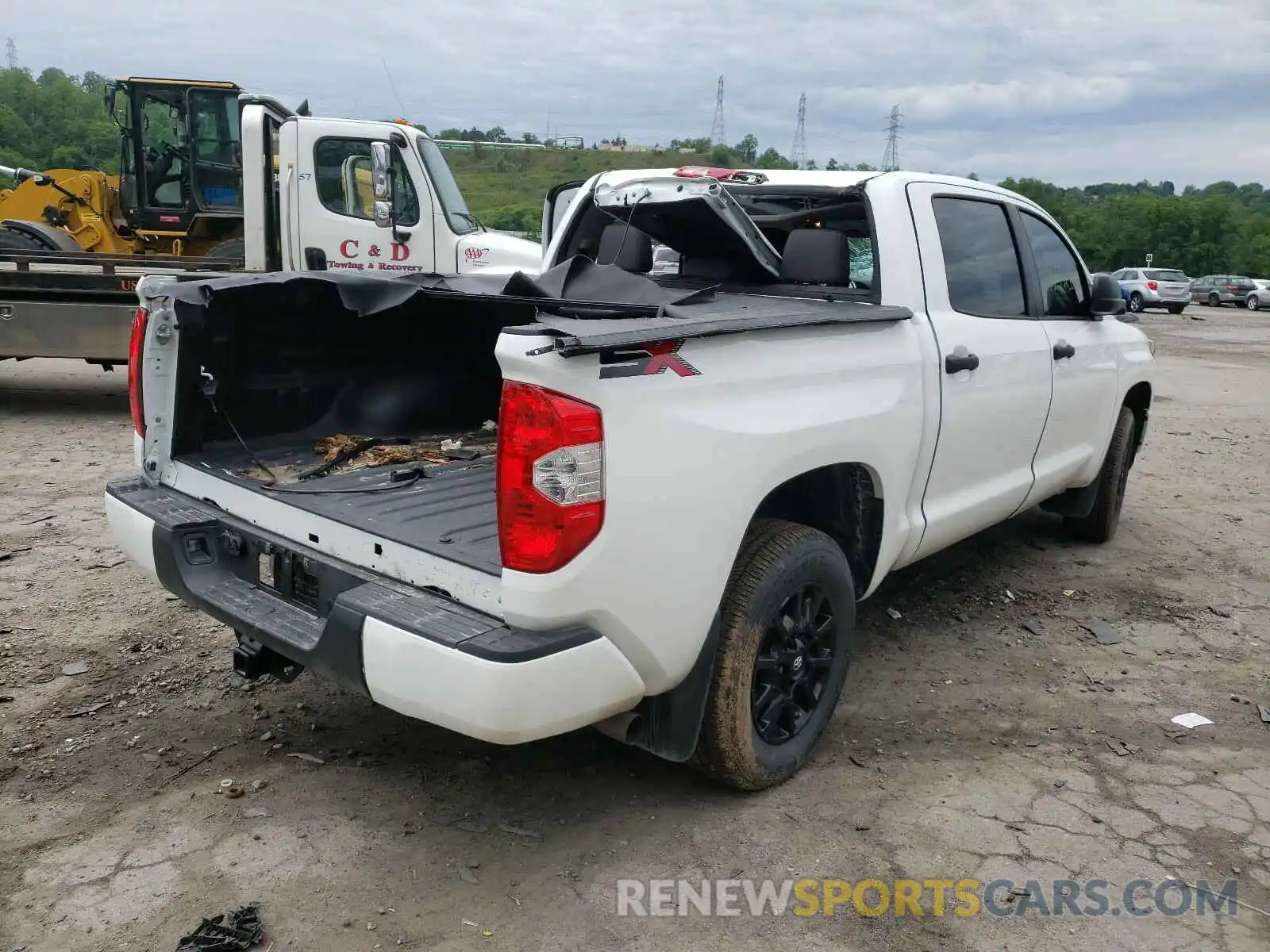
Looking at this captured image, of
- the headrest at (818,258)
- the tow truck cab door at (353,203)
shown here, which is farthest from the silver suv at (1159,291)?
the headrest at (818,258)

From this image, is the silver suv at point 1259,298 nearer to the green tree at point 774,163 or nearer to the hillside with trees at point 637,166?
the hillside with trees at point 637,166

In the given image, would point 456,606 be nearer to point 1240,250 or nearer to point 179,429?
point 179,429

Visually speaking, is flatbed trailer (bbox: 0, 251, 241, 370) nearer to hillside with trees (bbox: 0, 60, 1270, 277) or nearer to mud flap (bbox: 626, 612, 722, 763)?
hillside with trees (bbox: 0, 60, 1270, 277)

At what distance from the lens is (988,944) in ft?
8.68

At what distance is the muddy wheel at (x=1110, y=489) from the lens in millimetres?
5926

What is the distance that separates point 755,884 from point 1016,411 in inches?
97.5

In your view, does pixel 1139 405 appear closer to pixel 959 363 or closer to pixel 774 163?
pixel 959 363

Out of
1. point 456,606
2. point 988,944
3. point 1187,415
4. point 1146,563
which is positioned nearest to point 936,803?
point 988,944

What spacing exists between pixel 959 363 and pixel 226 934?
9.93 feet

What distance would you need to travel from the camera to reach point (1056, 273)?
5074mm

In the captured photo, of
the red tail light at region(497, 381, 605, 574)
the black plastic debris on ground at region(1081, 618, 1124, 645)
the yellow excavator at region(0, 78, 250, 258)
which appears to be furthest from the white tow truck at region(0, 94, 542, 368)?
the red tail light at region(497, 381, 605, 574)

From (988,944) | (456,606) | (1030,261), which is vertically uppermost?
(1030,261)

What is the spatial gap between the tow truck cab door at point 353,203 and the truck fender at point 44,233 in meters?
4.60

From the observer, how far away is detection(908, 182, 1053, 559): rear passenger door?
3.93 m
